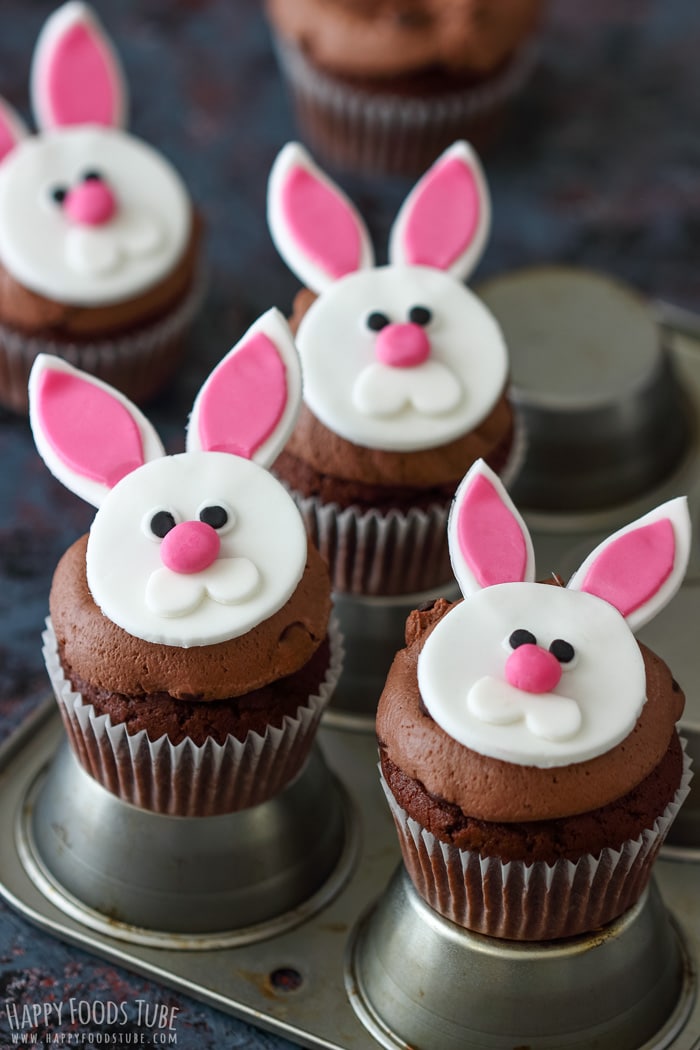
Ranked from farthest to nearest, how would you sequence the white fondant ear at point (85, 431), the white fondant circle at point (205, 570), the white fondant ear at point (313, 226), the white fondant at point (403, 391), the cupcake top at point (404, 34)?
the cupcake top at point (404, 34) → the white fondant ear at point (313, 226) → the white fondant at point (403, 391) → the white fondant ear at point (85, 431) → the white fondant circle at point (205, 570)

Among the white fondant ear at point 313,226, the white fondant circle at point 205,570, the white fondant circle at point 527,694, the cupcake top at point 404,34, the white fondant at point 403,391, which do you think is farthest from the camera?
the cupcake top at point 404,34

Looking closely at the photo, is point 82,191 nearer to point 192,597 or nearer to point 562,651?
point 192,597

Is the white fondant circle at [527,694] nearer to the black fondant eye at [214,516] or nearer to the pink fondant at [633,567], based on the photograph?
the pink fondant at [633,567]

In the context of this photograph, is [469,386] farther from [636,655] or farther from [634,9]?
[634,9]

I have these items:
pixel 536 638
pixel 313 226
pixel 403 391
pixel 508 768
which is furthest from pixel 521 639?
pixel 313 226

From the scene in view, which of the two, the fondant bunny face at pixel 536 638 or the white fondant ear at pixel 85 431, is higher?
the white fondant ear at pixel 85 431

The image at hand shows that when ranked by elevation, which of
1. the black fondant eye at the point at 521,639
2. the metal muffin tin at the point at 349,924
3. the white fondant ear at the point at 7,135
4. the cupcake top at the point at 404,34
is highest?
the white fondant ear at the point at 7,135

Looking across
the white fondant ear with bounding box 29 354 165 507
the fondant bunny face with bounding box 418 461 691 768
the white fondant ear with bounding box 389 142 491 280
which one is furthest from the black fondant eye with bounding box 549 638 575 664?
the white fondant ear with bounding box 389 142 491 280

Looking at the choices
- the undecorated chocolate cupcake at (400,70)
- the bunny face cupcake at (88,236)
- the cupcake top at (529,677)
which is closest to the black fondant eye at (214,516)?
the cupcake top at (529,677)
